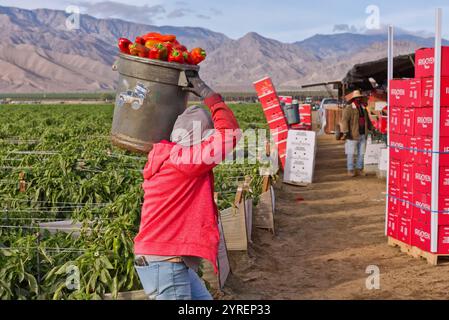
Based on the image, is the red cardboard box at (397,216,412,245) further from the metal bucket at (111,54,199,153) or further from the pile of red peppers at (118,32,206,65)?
the pile of red peppers at (118,32,206,65)

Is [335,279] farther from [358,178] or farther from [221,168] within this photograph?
[358,178]

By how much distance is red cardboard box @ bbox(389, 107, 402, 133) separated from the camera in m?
8.39

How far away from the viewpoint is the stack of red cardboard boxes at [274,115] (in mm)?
15766

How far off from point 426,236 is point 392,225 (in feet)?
3.03

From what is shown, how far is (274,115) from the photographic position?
16.1m

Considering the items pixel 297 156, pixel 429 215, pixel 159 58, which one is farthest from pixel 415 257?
pixel 297 156

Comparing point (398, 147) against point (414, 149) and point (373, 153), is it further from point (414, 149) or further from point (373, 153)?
point (373, 153)

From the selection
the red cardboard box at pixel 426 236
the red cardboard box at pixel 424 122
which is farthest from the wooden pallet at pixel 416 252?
the red cardboard box at pixel 424 122

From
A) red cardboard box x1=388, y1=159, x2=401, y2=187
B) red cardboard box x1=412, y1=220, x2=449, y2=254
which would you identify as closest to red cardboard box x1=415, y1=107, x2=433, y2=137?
red cardboard box x1=388, y1=159, x2=401, y2=187

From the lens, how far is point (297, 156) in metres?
14.6

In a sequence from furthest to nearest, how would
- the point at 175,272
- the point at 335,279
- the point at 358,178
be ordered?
the point at 358,178 < the point at 335,279 < the point at 175,272

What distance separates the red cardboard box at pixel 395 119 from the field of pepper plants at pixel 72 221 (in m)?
2.24

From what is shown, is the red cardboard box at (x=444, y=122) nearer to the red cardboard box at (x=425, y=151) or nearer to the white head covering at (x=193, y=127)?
the red cardboard box at (x=425, y=151)
